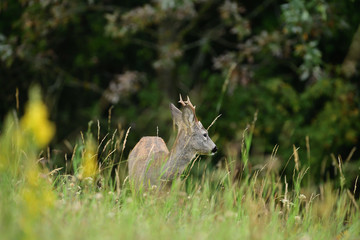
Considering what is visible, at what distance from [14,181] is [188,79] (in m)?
8.03

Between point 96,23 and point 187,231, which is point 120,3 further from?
point 187,231

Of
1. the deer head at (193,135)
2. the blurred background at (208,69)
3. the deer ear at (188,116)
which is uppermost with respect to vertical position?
the deer ear at (188,116)

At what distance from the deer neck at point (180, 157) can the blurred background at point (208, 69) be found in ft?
11.2

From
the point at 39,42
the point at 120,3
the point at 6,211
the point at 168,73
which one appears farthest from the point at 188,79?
the point at 6,211

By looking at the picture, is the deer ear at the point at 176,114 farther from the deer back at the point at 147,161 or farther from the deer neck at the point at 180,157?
the deer back at the point at 147,161

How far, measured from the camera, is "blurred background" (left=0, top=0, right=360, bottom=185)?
29.3 feet

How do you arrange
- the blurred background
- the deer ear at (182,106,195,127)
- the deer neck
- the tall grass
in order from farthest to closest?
the blurred background < the deer neck < the deer ear at (182,106,195,127) < the tall grass

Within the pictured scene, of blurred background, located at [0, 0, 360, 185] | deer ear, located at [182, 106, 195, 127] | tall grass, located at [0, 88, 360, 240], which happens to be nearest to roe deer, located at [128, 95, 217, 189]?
deer ear, located at [182, 106, 195, 127]

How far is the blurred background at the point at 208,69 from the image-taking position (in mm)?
8930

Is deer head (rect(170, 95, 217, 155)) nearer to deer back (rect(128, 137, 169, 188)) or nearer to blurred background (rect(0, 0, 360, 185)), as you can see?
deer back (rect(128, 137, 169, 188))

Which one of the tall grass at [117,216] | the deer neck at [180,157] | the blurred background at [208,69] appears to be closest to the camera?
the tall grass at [117,216]

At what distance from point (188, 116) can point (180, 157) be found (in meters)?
0.30

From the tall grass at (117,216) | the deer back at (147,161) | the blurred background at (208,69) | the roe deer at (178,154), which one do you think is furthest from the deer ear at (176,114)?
the blurred background at (208,69)

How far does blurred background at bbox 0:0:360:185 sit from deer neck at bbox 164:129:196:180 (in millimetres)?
3416
